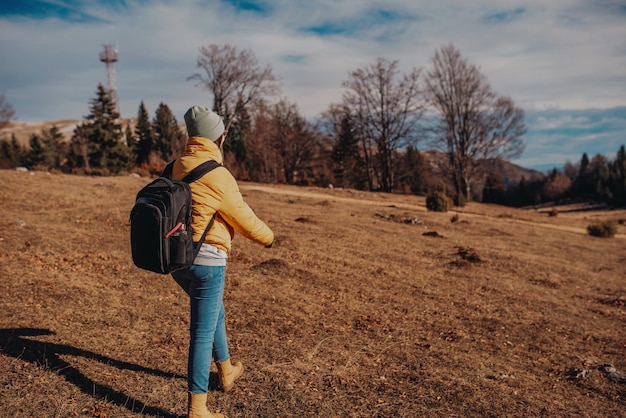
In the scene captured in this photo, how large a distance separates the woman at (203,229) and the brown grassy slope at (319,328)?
66cm

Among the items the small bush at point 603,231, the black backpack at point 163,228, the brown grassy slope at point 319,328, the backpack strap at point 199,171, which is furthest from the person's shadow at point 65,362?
the small bush at point 603,231

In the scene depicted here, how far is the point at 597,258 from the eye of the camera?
13000 mm

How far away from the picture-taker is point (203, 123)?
311cm

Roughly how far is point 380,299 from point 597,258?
9.09 m

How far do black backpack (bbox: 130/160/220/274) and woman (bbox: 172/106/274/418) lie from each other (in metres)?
0.13

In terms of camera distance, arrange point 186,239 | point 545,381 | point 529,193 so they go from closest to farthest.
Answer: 1. point 186,239
2. point 545,381
3. point 529,193

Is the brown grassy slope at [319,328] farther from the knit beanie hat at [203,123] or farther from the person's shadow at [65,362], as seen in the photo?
the knit beanie hat at [203,123]

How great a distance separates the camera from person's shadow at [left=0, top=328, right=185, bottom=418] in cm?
357

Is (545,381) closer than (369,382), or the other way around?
(369,382)

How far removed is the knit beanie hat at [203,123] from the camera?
10.2 feet

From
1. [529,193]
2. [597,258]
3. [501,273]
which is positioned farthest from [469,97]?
[529,193]

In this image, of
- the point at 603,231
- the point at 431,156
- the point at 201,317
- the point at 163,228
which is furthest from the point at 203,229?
the point at 431,156

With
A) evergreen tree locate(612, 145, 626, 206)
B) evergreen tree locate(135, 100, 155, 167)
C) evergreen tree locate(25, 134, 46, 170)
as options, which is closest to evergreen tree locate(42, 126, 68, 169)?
evergreen tree locate(25, 134, 46, 170)

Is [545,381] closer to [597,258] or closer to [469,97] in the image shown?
[597,258]
